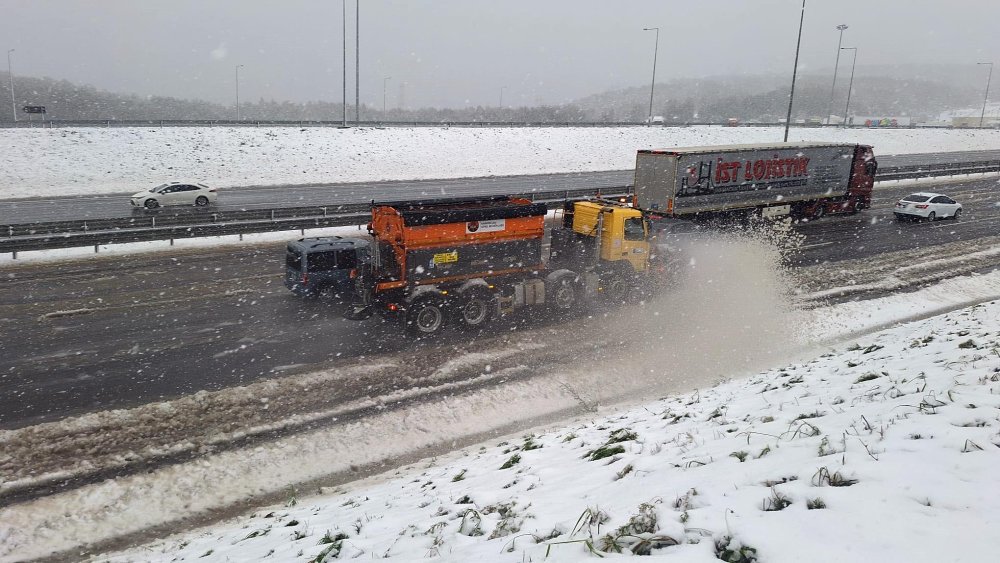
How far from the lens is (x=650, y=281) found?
18.4 m

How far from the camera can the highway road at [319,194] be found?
29.9 meters

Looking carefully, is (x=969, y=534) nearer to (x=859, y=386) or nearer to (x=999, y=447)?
(x=999, y=447)

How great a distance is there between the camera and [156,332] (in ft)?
47.5

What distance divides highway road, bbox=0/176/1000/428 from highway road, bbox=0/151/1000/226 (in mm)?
8384

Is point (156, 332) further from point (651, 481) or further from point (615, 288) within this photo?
point (651, 481)

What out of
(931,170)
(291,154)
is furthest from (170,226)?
(931,170)

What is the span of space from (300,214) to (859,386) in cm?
2369

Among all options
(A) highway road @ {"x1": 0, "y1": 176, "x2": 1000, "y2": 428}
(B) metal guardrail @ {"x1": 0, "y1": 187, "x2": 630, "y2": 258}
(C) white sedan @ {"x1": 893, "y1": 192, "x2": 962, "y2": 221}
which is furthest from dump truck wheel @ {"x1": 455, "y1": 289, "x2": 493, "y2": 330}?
(C) white sedan @ {"x1": 893, "y1": 192, "x2": 962, "y2": 221}

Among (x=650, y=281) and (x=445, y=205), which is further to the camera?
(x=650, y=281)

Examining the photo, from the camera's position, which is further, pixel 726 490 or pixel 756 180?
pixel 756 180

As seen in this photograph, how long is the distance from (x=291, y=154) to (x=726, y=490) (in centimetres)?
4659

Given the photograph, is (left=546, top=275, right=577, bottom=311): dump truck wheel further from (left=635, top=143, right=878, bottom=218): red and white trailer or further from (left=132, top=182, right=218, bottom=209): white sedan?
(left=132, top=182, right=218, bottom=209): white sedan

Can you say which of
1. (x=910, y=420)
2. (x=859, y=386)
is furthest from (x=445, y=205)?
(x=910, y=420)

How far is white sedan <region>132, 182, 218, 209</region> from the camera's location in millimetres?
31234
